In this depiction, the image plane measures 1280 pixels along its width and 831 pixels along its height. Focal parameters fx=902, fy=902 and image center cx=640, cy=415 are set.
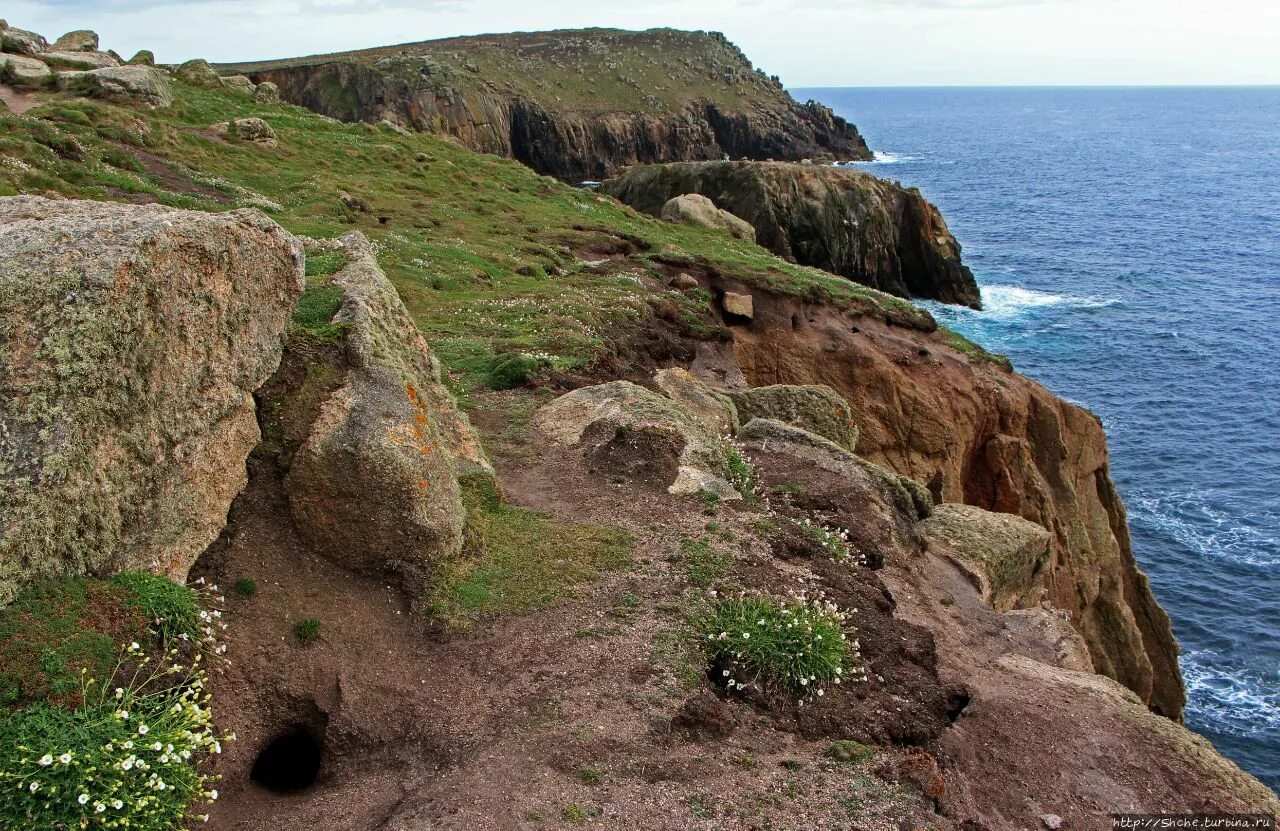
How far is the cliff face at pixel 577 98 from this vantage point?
382 ft

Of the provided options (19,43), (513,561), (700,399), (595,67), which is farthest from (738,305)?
(595,67)

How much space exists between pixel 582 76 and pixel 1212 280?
336 feet

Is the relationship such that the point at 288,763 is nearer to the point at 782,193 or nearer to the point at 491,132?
the point at 782,193

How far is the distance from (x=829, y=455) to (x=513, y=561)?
9537 millimetres

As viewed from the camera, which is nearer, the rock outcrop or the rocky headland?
the rocky headland

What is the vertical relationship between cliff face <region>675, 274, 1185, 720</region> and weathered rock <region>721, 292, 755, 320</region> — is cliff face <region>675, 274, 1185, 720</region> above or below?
below

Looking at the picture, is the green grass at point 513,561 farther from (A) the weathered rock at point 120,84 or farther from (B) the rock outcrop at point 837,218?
(B) the rock outcrop at point 837,218

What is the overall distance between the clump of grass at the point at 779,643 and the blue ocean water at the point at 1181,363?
2430 cm

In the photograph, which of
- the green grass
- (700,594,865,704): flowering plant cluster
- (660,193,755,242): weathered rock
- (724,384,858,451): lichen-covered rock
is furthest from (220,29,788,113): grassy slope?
(700,594,865,704): flowering plant cluster

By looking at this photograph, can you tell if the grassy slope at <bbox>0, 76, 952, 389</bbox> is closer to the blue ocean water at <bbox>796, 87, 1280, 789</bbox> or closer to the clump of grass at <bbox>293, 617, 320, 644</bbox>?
the clump of grass at <bbox>293, 617, 320, 644</bbox>

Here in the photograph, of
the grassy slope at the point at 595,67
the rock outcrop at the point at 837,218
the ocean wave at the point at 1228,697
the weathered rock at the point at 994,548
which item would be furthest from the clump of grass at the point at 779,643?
the grassy slope at the point at 595,67

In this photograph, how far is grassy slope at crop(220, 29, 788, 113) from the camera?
135375 mm

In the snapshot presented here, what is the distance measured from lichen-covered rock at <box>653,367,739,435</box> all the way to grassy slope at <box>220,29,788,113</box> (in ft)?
344

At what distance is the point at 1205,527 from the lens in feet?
141
